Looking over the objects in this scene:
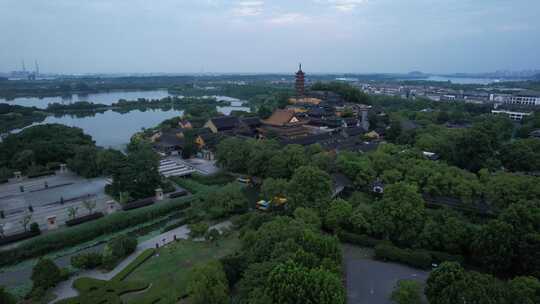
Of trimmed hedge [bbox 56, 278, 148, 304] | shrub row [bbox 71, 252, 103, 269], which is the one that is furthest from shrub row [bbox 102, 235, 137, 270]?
trimmed hedge [bbox 56, 278, 148, 304]

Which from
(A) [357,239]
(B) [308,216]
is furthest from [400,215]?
(B) [308,216]

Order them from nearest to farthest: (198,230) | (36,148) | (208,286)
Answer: (208,286) < (198,230) < (36,148)

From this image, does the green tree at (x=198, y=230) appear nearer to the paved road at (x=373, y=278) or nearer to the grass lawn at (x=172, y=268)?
the grass lawn at (x=172, y=268)

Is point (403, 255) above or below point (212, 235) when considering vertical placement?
above

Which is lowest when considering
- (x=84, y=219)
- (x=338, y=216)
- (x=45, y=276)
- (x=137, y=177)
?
(x=84, y=219)

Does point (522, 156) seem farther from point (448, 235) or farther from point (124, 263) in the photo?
point (124, 263)

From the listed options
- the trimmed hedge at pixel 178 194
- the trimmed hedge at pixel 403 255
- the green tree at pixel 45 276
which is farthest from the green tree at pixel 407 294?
the trimmed hedge at pixel 178 194

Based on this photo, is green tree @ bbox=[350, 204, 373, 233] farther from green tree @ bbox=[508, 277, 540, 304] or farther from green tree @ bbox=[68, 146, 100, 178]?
green tree @ bbox=[68, 146, 100, 178]
